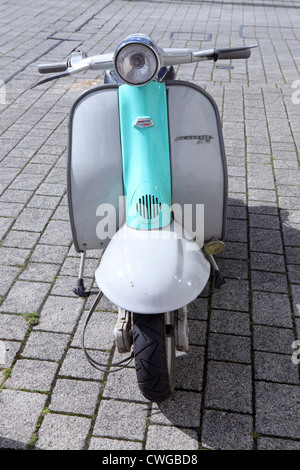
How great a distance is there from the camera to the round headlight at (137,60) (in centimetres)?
239

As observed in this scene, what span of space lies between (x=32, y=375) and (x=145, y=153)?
131cm

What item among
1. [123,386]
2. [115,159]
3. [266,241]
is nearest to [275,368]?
[123,386]

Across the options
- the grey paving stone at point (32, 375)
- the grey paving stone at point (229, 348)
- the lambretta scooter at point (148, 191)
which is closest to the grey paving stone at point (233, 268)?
the lambretta scooter at point (148, 191)

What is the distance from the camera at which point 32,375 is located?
8.87 feet

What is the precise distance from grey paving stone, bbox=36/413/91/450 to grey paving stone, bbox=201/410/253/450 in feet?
1.86

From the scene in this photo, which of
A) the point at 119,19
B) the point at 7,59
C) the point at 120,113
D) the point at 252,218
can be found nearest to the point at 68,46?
the point at 7,59

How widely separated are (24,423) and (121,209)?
1180 mm

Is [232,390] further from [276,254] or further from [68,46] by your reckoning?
[68,46]

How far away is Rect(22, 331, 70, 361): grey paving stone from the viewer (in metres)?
2.83

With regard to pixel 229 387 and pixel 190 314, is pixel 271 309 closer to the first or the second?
pixel 190 314

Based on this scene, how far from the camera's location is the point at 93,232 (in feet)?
9.58

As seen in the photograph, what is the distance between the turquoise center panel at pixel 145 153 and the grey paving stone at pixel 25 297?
0.98 meters

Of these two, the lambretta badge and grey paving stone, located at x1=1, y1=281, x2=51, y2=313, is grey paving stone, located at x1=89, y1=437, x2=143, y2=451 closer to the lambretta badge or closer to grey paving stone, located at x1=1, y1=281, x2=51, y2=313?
grey paving stone, located at x1=1, y1=281, x2=51, y2=313

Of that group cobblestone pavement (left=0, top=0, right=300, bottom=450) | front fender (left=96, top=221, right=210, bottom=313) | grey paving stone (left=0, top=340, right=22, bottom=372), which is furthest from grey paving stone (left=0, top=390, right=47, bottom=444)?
front fender (left=96, top=221, right=210, bottom=313)
